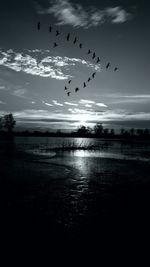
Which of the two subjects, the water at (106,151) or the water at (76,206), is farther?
the water at (106,151)

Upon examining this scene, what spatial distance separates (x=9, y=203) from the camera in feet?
43.5

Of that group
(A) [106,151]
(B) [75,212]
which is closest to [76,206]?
(B) [75,212]

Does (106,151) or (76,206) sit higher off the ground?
(76,206)

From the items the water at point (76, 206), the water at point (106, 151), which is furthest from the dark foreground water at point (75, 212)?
the water at point (106, 151)

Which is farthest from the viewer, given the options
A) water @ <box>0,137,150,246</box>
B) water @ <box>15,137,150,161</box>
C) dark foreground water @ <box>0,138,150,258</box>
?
water @ <box>15,137,150,161</box>

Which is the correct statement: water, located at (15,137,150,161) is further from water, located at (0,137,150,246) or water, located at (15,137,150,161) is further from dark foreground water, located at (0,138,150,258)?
dark foreground water, located at (0,138,150,258)

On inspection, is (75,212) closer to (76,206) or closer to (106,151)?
(76,206)

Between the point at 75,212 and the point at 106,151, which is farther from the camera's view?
the point at 106,151

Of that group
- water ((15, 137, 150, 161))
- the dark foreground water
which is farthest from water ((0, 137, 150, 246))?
water ((15, 137, 150, 161))

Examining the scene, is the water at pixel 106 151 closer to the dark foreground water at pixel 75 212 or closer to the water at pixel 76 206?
the water at pixel 76 206

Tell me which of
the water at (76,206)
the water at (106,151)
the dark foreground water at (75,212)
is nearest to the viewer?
the dark foreground water at (75,212)

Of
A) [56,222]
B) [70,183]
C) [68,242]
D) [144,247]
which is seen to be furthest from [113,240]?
[70,183]

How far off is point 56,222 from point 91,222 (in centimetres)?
182

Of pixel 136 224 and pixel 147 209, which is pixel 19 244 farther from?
pixel 147 209
